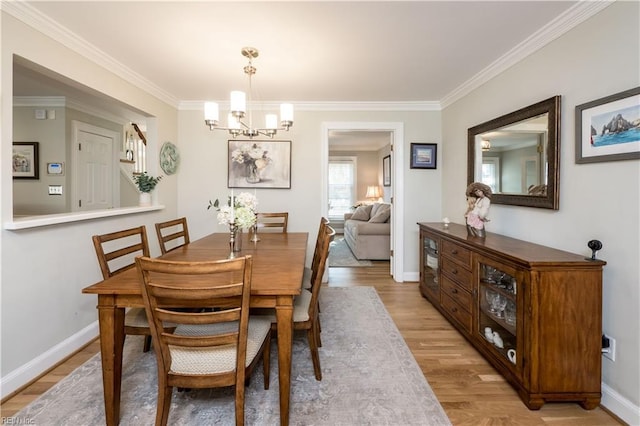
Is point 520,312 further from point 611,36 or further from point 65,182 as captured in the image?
point 65,182

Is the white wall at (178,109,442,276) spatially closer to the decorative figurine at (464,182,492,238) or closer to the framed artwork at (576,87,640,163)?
the decorative figurine at (464,182,492,238)

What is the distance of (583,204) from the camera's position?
6.04 feet

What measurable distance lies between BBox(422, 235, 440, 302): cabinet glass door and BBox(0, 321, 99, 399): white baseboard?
10.1 feet

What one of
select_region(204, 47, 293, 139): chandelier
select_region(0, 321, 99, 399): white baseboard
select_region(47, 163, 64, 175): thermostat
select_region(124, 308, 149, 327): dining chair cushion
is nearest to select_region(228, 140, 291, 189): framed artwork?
select_region(204, 47, 293, 139): chandelier

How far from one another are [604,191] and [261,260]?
204 centimetres

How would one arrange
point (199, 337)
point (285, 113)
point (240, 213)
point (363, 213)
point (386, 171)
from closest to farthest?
point (199, 337) < point (240, 213) < point (285, 113) < point (363, 213) < point (386, 171)

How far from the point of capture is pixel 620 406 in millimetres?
1591

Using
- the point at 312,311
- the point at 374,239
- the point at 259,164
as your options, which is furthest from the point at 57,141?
the point at 374,239

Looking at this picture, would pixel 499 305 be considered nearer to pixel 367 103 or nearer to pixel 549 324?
pixel 549 324

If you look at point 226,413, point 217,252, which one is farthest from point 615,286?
point 217,252

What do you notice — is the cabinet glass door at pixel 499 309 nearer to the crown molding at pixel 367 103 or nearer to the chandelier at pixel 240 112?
the crown molding at pixel 367 103

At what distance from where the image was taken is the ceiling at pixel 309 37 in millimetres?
1866

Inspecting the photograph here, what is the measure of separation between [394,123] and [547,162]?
6.87ft

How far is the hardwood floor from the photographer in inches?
63.3
